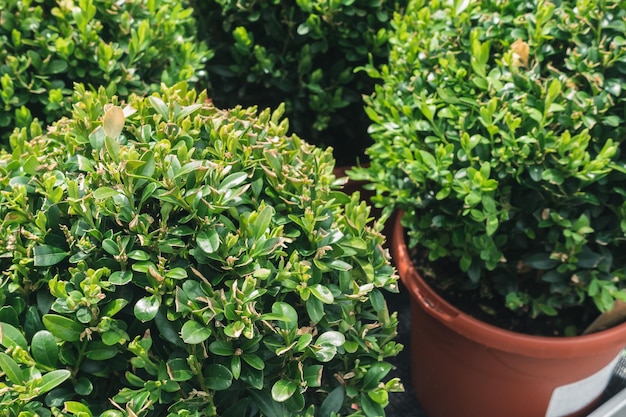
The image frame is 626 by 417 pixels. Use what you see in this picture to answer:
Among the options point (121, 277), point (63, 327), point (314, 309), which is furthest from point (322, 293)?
point (63, 327)

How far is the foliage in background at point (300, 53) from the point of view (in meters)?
2.57

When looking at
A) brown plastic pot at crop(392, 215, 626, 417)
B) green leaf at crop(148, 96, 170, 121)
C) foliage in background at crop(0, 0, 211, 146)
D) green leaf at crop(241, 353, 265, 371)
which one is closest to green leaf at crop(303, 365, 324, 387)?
green leaf at crop(241, 353, 265, 371)

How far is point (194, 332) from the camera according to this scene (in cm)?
119

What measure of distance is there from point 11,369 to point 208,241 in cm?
40

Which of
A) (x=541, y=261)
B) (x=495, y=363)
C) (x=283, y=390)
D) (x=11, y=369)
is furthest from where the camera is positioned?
(x=495, y=363)

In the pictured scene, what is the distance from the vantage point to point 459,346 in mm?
2207

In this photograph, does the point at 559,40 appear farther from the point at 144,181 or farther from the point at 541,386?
the point at 144,181

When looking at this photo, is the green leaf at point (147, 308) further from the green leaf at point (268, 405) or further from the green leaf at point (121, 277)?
the green leaf at point (268, 405)

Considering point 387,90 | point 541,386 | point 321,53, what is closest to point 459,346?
point 541,386

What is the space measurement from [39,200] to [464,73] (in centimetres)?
123

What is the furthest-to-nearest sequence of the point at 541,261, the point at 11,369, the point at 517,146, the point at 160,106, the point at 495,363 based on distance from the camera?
the point at 495,363 < the point at 541,261 < the point at 517,146 < the point at 160,106 < the point at 11,369

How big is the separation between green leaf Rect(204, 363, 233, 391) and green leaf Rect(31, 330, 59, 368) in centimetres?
28

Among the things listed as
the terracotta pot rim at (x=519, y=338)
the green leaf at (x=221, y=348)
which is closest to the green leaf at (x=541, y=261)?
the terracotta pot rim at (x=519, y=338)

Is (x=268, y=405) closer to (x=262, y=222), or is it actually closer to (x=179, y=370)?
(x=179, y=370)
